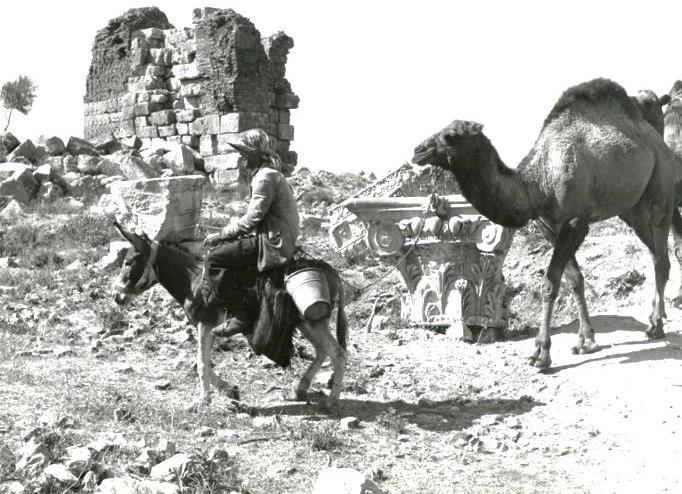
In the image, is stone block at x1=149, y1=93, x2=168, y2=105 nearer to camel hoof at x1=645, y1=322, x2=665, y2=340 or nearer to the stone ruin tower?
the stone ruin tower

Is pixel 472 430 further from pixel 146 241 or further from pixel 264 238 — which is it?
pixel 146 241

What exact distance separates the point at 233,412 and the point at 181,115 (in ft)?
62.4

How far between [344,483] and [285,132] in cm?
2090

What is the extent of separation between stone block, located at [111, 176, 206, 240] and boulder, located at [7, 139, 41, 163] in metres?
10.1

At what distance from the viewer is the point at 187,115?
85.9 ft

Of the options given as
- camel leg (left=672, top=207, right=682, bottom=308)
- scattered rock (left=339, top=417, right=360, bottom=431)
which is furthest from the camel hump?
scattered rock (left=339, top=417, right=360, bottom=431)

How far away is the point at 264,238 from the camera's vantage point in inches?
318

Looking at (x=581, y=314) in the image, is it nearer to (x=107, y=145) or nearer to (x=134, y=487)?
(x=134, y=487)

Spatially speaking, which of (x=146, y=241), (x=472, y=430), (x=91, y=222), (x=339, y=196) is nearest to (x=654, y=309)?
(x=472, y=430)

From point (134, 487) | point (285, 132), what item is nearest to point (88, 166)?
point (285, 132)

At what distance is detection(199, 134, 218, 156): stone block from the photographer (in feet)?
83.5

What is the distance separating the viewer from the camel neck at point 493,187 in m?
9.07

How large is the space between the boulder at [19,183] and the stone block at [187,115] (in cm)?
674

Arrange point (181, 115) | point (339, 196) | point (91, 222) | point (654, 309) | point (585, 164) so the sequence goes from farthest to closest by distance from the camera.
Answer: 1. point (181, 115)
2. point (339, 196)
3. point (91, 222)
4. point (654, 309)
5. point (585, 164)
